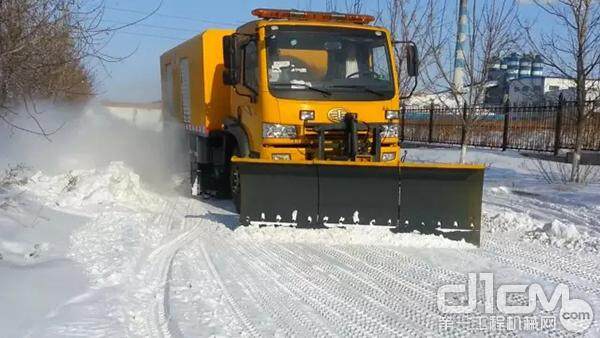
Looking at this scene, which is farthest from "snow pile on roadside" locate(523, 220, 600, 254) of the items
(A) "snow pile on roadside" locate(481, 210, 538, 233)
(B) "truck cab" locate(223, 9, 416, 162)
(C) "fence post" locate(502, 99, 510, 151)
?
(C) "fence post" locate(502, 99, 510, 151)

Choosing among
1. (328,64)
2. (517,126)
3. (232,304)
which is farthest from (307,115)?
(517,126)

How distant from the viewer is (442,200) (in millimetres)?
6457

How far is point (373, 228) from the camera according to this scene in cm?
646

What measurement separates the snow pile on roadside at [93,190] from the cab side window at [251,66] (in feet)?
8.75

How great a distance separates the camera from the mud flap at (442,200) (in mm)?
6387

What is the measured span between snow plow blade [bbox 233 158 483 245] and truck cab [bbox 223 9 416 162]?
586 millimetres

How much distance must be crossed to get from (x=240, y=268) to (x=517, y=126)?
16.1 metres

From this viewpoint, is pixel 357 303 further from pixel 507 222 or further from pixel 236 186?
pixel 236 186

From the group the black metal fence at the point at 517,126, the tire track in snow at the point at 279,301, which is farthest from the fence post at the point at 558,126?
the tire track in snow at the point at 279,301

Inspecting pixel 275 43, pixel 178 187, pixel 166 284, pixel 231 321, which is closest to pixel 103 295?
pixel 166 284

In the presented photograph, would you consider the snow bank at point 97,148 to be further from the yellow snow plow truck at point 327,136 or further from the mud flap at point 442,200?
the mud flap at point 442,200

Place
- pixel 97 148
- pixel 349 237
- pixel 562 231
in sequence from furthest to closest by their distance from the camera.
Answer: pixel 97 148, pixel 562 231, pixel 349 237

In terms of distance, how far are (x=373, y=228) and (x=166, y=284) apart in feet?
8.68

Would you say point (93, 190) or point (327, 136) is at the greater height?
point (327, 136)
